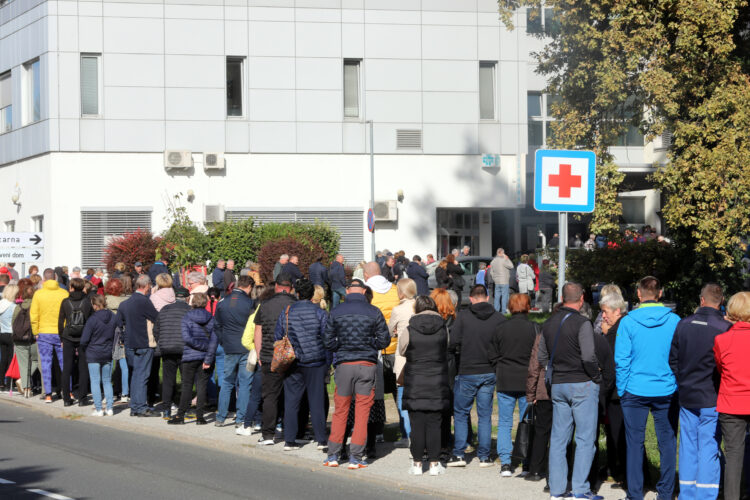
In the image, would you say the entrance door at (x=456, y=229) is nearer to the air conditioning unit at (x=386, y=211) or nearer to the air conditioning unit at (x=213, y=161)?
the air conditioning unit at (x=386, y=211)

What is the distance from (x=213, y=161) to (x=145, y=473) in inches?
937

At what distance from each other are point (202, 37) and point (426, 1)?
763 cm

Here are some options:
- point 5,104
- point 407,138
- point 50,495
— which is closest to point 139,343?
point 50,495

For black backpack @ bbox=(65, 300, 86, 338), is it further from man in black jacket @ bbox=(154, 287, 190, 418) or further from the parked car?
the parked car

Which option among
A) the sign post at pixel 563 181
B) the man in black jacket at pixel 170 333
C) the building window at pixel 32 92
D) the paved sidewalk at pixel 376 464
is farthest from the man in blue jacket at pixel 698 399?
the building window at pixel 32 92

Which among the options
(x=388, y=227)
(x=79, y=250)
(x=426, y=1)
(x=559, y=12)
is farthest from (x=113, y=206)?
(x=559, y=12)

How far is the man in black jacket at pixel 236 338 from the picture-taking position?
1395 cm

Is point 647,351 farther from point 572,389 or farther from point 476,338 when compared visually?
point 476,338

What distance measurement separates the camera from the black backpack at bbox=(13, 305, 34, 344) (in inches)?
693

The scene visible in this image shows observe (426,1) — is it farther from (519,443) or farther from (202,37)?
(519,443)

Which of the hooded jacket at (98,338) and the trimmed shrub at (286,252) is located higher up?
the trimmed shrub at (286,252)

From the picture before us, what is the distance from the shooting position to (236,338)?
549 inches

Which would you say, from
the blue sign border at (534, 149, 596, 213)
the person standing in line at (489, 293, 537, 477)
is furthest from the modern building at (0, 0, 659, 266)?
the person standing in line at (489, 293, 537, 477)

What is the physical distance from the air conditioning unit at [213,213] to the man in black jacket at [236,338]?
20291mm
